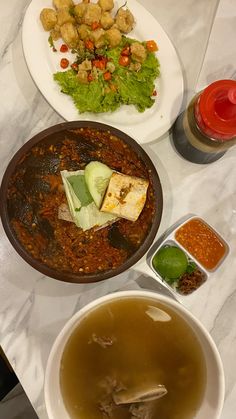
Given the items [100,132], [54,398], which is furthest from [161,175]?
[54,398]

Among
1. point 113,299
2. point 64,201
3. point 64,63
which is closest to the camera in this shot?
point 113,299

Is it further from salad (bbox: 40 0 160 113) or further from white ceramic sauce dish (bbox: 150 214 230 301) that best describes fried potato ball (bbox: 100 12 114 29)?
white ceramic sauce dish (bbox: 150 214 230 301)

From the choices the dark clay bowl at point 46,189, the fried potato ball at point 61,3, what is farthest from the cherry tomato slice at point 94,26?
the dark clay bowl at point 46,189

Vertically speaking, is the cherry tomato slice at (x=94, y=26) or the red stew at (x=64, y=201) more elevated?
the cherry tomato slice at (x=94, y=26)

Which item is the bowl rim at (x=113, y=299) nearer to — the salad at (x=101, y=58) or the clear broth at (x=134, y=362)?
the clear broth at (x=134, y=362)

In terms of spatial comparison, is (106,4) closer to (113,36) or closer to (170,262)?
(113,36)

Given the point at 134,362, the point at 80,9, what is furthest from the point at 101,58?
the point at 134,362
